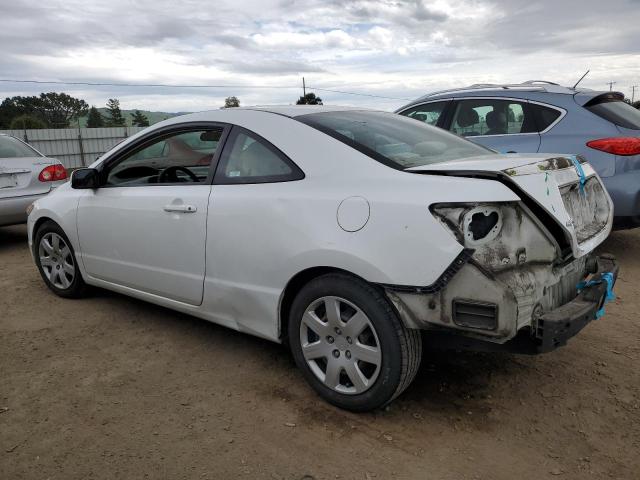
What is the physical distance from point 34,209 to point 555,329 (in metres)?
4.21

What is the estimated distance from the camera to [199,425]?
2656 mm

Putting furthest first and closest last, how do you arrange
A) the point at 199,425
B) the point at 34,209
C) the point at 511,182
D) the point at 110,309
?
the point at 34,209, the point at 110,309, the point at 199,425, the point at 511,182

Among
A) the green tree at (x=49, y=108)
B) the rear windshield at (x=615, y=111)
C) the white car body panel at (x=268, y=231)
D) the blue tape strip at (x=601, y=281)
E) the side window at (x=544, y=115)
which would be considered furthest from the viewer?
the green tree at (x=49, y=108)

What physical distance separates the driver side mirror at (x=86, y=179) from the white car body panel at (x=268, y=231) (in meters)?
0.09

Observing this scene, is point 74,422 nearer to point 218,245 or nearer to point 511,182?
point 218,245

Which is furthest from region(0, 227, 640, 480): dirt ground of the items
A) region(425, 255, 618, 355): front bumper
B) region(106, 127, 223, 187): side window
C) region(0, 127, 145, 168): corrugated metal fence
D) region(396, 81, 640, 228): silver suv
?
region(0, 127, 145, 168): corrugated metal fence

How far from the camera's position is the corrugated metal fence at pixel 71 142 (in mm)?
23203

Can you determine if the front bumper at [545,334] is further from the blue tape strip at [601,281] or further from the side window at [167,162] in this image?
the side window at [167,162]

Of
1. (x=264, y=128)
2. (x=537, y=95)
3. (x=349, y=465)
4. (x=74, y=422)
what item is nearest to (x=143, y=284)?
(x=74, y=422)

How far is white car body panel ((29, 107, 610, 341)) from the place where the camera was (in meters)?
2.34

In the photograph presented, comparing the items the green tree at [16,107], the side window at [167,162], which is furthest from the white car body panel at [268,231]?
the green tree at [16,107]

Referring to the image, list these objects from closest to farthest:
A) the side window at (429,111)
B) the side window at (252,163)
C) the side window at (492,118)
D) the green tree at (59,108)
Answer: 1. the side window at (252,163)
2. the side window at (492,118)
3. the side window at (429,111)
4. the green tree at (59,108)

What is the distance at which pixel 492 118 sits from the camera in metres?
5.62

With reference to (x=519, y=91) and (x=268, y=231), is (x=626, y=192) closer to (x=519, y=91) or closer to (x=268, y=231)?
(x=519, y=91)
